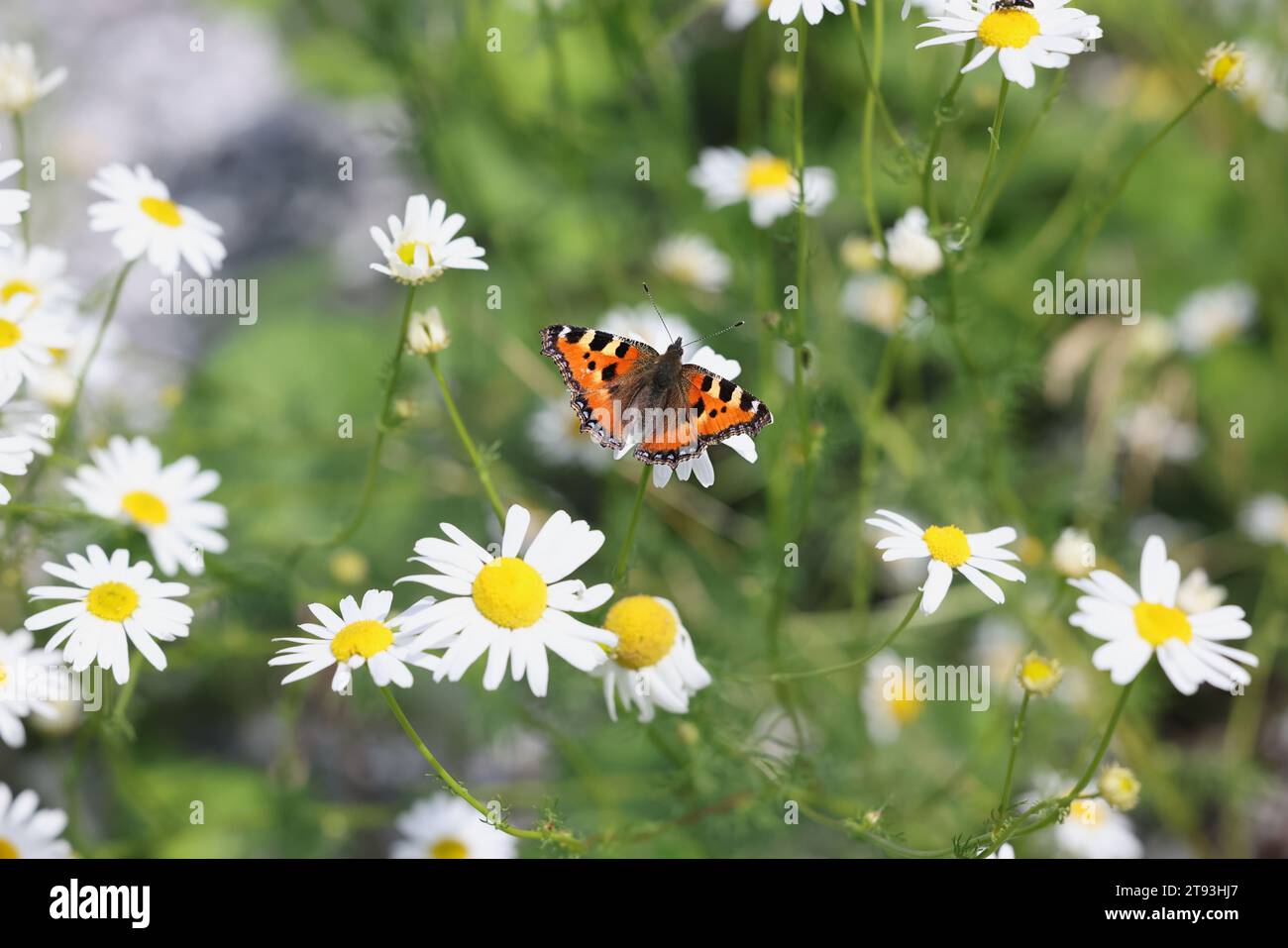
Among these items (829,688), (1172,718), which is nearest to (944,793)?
(829,688)

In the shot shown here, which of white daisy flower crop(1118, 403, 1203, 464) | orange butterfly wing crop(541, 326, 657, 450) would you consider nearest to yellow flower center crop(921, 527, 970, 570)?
orange butterfly wing crop(541, 326, 657, 450)

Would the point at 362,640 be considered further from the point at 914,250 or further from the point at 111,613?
the point at 914,250

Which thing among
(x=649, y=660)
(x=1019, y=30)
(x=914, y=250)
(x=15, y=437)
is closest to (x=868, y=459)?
(x=914, y=250)

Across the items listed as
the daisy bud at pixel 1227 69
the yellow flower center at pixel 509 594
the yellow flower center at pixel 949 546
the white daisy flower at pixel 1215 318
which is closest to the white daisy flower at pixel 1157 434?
the white daisy flower at pixel 1215 318

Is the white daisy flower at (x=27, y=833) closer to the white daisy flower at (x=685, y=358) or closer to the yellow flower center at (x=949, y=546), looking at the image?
the white daisy flower at (x=685, y=358)

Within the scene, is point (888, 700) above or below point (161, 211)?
below
